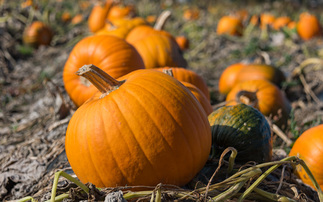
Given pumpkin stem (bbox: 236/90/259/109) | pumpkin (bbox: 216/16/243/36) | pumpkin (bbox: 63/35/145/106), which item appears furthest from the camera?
pumpkin (bbox: 216/16/243/36)

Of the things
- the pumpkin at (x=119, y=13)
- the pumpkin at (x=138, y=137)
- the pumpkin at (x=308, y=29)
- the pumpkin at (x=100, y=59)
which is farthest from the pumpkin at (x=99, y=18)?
the pumpkin at (x=138, y=137)

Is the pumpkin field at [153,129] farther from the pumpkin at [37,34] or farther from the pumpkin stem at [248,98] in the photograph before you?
the pumpkin at [37,34]

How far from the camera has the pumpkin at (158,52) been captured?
4238 millimetres

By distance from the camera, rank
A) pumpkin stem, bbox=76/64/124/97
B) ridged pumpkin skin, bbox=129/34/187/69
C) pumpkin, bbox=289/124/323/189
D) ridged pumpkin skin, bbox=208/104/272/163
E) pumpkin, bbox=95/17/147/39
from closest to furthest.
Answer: pumpkin stem, bbox=76/64/124/97, ridged pumpkin skin, bbox=208/104/272/163, pumpkin, bbox=289/124/323/189, ridged pumpkin skin, bbox=129/34/187/69, pumpkin, bbox=95/17/147/39

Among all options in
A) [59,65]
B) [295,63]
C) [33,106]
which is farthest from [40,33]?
[295,63]

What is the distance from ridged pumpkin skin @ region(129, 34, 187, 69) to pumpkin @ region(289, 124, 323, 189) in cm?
203

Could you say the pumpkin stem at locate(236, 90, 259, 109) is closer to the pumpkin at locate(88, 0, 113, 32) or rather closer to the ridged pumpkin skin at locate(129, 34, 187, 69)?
the ridged pumpkin skin at locate(129, 34, 187, 69)

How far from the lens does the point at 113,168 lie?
1.97m

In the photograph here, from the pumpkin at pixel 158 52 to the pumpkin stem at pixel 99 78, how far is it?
6.71ft

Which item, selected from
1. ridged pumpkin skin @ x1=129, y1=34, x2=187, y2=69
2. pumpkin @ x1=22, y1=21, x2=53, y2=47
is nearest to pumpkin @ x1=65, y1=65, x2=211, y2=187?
ridged pumpkin skin @ x1=129, y1=34, x2=187, y2=69

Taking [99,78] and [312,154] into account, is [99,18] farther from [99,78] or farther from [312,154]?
[312,154]

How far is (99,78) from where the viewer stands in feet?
6.91

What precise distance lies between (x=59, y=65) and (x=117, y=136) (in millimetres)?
5211

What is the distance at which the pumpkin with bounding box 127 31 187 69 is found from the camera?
4.24 metres
